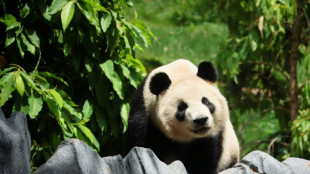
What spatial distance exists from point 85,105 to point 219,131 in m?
1.11

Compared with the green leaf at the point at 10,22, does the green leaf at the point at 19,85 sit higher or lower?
lower

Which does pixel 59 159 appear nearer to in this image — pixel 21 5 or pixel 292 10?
pixel 21 5

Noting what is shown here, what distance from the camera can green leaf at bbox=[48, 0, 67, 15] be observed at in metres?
3.70

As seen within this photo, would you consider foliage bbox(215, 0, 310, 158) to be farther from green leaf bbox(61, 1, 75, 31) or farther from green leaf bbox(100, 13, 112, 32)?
green leaf bbox(61, 1, 75, 31)

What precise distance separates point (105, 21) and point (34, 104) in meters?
0.86

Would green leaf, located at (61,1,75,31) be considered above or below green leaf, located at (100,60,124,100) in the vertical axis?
above

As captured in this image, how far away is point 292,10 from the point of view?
5.56 meters

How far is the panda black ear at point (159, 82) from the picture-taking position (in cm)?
374

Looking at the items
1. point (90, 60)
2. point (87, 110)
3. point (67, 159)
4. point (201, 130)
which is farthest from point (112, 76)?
point (67, 159)

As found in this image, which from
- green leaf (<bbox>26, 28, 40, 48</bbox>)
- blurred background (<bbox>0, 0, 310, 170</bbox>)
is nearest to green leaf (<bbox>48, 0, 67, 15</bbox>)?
blurred background (<bbox>0, 0, 310, 170</bbox>)

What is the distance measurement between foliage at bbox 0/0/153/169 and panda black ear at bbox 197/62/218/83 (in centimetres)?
61

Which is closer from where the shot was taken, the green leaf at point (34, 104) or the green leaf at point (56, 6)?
the green leaf at point (34, 104)

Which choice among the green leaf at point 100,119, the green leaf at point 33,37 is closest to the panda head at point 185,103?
the green leaf at point 100,119

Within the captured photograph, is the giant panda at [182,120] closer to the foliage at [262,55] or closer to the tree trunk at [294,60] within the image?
the foliage at [262,55]
